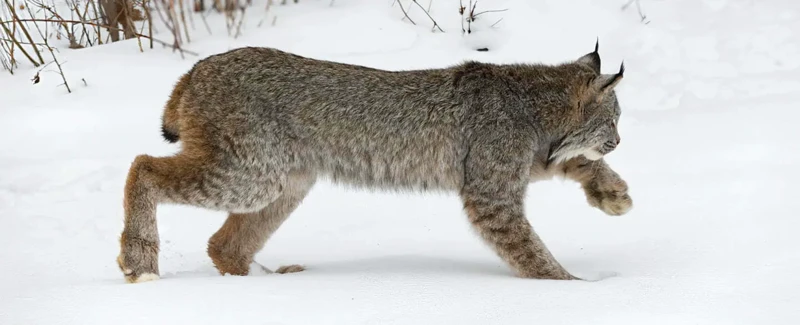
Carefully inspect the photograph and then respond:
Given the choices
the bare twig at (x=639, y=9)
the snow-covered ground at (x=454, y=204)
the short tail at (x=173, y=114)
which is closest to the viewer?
the snow-covered ground at (x=454, y=204)

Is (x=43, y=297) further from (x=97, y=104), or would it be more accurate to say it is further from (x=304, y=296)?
(x=97, y=104)

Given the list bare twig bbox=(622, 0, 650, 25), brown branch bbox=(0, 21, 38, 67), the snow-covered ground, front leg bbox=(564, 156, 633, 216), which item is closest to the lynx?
front leg bbox=(564, 156, 633, 216)

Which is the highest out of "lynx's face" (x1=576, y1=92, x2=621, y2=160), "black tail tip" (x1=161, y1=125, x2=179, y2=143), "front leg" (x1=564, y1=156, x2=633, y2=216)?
"lynx's face" (x1=576, y1=92, x2=621, y2=160)

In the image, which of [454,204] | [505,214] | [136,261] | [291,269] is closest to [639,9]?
[454,204]

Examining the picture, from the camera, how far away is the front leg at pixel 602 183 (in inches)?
218

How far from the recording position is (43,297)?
13.9 ft

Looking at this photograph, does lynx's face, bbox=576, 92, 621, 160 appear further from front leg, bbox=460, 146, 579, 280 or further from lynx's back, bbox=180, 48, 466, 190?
lynx's back, bbox=180, 48, 466, 190

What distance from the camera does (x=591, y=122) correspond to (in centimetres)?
528

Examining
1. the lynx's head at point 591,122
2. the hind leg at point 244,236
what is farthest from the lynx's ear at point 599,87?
the hind leg at point 244,236

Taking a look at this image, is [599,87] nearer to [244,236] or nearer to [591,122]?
[591,122]

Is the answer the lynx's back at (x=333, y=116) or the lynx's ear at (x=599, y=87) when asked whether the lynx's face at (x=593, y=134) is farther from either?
the lynx's back at (x=333, y=116)

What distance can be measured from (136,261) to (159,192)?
33 cm

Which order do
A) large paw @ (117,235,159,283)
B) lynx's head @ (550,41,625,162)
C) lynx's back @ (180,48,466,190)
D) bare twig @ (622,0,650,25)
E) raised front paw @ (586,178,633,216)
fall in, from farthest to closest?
bare twig @ (622,0,650,25) < raised front paw @ (586,178,633,216) < lynx's head @ (550,41,625,162) < lynx's back @ (180,48,466,190) < large paw @ (117,235,159,283)

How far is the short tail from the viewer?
5.10m
